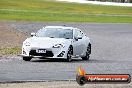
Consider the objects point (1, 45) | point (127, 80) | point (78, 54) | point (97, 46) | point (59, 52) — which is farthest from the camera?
point (97, 46)

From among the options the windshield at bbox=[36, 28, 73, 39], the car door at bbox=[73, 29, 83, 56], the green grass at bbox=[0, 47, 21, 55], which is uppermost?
the windshield at bbox=[36, 28, 73, 39]

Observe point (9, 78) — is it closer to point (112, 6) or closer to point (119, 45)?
point (119, 45)

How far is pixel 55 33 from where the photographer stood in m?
22.9

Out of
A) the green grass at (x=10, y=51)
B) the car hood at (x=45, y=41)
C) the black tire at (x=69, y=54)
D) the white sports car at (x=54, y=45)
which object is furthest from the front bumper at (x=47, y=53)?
the green grass at (x=10, y=51)

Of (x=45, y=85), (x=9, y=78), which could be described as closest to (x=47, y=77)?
(x=9, y=78)

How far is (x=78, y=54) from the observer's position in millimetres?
23141

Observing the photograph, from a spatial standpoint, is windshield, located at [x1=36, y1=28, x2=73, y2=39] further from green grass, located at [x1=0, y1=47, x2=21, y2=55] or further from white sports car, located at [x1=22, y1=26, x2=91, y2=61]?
green grass, located at [x1=0, y1=47, x2=21, y2=55]

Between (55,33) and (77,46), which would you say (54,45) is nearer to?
(55,33)

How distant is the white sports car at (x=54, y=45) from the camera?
2136cm

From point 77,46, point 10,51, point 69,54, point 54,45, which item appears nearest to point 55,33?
point 77,46

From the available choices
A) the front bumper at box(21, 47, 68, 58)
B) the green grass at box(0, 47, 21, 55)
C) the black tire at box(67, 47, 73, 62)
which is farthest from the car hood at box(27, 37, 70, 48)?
the green grass at box(0, 47, 21, 55)

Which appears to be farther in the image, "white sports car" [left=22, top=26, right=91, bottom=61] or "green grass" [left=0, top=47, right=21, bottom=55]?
"green grass" [left=0, top=47, right=21, bottom=55]

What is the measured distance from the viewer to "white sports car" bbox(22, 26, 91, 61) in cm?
2136

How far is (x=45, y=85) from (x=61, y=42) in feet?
28.1
